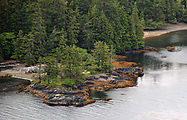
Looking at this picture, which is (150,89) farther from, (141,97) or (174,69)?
(174,69)

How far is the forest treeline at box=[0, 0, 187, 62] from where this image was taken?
4035 inches

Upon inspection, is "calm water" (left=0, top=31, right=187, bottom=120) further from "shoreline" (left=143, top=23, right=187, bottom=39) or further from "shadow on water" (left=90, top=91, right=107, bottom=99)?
"shoreline" (left=143, top=23, right=187, bottom=39)

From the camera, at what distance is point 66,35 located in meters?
106

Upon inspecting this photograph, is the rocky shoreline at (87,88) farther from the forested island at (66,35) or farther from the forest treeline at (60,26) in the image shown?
the forest treeline at (60,26)

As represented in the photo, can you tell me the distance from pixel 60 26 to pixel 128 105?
166 feet

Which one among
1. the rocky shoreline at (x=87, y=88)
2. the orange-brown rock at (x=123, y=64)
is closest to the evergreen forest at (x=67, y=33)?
the rocky shoreline at (x=87, y=88)

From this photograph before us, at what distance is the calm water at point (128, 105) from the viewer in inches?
2537

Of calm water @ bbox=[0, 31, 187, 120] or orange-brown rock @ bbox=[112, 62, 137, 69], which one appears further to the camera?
orange-brown rock @ bbox=[112, 62, 137, 69]

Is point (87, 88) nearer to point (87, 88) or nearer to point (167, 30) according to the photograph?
point (87, 88)

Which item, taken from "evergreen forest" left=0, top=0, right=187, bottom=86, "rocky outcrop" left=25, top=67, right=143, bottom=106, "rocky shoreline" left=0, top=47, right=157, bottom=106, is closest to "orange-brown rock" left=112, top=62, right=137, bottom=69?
"rocky shoreline" left=0, top=47, right=157, bottom=106

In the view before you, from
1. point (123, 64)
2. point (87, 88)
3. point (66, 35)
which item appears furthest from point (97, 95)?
point (66, 35)

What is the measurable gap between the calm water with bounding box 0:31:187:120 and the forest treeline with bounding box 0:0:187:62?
27894 millimetres

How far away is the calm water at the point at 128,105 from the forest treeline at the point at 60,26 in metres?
27.9

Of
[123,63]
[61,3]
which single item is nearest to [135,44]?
[123,63]
